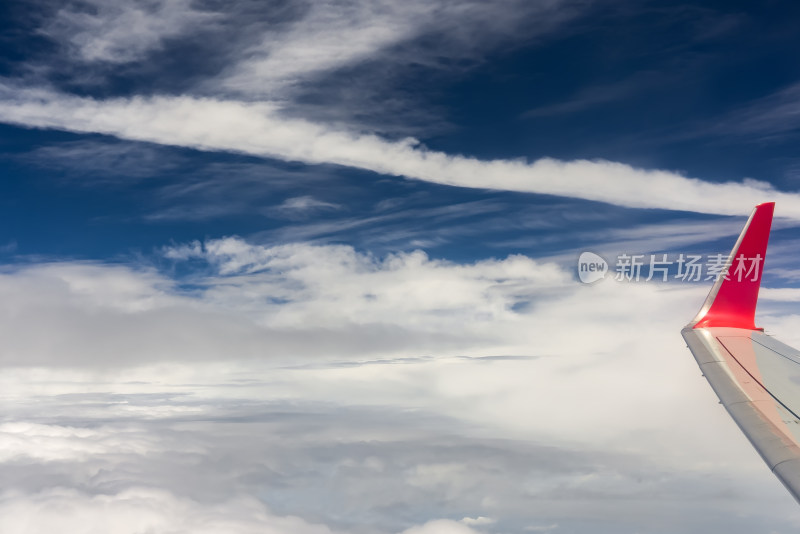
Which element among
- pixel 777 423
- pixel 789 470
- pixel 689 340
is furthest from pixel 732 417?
pixel 689 340

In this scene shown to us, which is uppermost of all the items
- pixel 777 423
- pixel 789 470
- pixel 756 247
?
pixel 756 247

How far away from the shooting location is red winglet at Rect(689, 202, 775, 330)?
22797 millimetres

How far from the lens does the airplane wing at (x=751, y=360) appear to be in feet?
45.1

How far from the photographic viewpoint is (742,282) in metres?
24.0

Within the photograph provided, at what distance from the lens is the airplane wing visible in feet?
45.1

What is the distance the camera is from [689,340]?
23.7m

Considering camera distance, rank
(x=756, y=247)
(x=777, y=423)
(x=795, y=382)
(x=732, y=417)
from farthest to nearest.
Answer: (x=756, y=247) < (x=795, y=382) < (x=732, y=417) < (x=777, y=423)

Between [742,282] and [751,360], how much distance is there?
15.0 feet

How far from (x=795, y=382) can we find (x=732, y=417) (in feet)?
15.9

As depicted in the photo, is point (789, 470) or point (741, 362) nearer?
point (789, 470)

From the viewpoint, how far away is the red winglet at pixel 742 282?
2280 cm

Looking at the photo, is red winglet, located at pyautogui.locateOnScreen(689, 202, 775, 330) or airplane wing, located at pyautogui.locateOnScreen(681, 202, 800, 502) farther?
red winglet, located at pyautogui.locateOnScreen(689, 202, 775, 330)

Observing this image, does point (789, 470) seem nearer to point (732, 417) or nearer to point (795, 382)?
point (732, 417)

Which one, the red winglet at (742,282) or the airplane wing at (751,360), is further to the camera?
the red winglet at (742,282)
